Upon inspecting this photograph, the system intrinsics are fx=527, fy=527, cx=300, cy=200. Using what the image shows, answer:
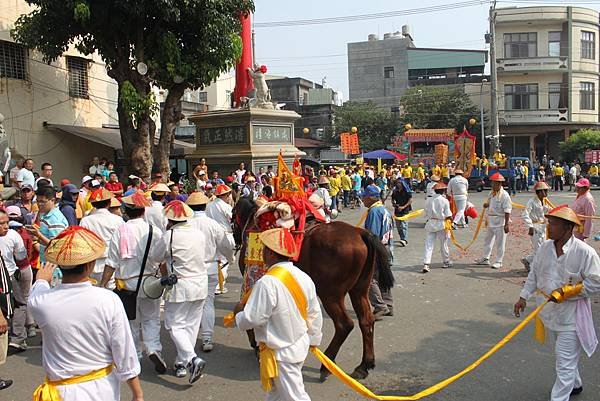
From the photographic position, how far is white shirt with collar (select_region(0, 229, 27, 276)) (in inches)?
232

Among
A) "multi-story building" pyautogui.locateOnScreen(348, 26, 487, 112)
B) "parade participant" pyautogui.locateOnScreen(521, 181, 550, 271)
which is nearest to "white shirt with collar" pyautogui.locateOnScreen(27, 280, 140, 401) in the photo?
"parade participant" pyautogui.locateOnScreen(521, 181, 550, 271)

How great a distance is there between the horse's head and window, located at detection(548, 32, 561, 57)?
37.5 m

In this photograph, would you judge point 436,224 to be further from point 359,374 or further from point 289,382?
point 289,382

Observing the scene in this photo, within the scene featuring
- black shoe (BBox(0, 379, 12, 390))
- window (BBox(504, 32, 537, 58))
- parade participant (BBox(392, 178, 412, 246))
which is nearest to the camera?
black shoe (BBox(0, 379, 12, 390))

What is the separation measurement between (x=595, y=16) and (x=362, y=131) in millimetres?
18776

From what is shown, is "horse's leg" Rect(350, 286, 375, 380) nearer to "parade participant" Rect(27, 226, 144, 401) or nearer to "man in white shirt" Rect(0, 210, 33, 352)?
"parade participant" Rect(27, 226, 144, 401)

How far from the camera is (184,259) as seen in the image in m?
5.33

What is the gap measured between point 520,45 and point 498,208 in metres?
32.3

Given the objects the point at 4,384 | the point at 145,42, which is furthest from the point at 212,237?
the point at 145,42

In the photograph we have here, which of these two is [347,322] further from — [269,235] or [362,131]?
[362,131]

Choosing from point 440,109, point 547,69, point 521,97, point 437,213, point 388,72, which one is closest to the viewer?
point 437,213

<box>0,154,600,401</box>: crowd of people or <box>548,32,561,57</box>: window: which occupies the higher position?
<box>548,32,561,57</box>: window

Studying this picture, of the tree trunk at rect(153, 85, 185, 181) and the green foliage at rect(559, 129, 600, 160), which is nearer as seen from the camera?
the tree trunk at rect(153, 85, 185, 181)

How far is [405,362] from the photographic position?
568cm
